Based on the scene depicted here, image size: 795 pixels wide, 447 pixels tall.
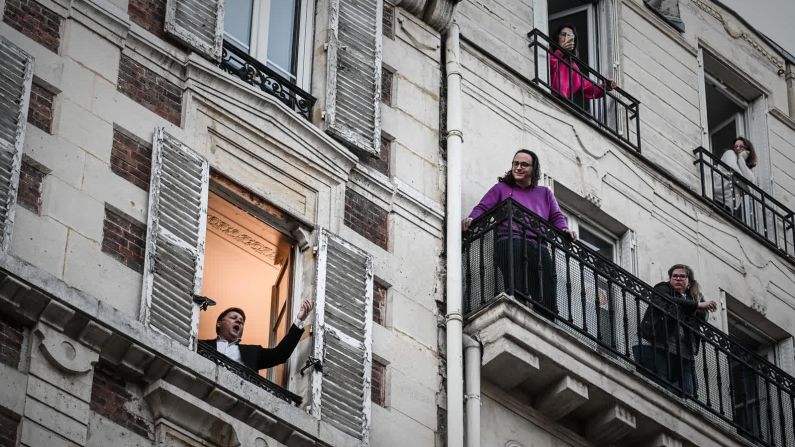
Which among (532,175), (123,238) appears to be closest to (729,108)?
(532,175)

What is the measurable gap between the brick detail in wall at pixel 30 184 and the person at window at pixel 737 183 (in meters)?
8.60

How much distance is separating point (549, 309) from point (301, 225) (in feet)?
7.09

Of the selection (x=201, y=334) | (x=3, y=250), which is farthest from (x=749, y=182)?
(x=3, y=250)

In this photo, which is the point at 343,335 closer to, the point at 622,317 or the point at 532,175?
the point at 532,175

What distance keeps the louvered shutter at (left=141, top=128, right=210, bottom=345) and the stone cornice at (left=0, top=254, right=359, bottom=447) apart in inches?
10.0

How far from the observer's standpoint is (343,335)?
14.3 meters

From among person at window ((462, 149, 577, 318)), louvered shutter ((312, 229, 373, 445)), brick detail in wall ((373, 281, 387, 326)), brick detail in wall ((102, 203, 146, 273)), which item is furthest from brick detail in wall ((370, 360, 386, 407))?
brick detail in wall ((102, 203, 146, 273))

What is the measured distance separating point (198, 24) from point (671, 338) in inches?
195

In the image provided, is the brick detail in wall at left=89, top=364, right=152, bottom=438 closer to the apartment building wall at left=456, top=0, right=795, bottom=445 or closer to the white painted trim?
the white painted trim

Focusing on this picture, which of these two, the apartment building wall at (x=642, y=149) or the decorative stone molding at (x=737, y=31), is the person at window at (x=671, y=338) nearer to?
the apartment building wall at (x=642, y=149)

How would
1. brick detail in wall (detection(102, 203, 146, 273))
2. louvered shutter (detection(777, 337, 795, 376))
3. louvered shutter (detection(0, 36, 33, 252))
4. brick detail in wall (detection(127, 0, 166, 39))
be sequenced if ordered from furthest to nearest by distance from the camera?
louvered shutter (detection(777, 337, 795, 376)) → brick detail in wall (detection(127, 0, 166, 39)) → brick detail in wall (detection(102, 203, 146, 273)) → louvered shutter (detection(0, 36, 33, 252))

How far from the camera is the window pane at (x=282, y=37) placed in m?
15.6

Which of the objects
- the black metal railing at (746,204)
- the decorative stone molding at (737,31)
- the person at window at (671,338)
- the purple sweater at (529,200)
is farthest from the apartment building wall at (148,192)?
the decorative stone molding at (737,31)

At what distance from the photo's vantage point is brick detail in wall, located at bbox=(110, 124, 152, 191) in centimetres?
1347
